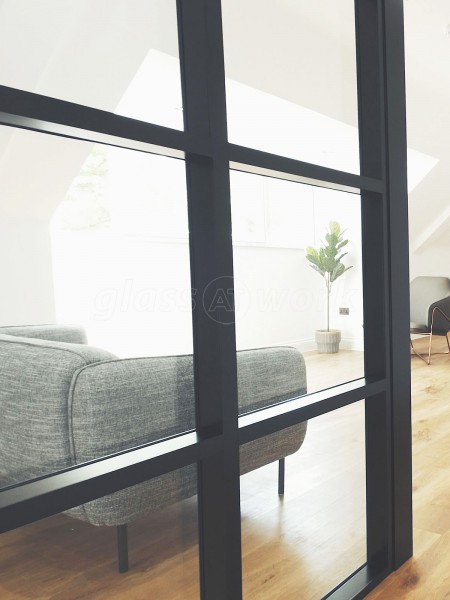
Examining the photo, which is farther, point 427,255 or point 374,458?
point 427,255

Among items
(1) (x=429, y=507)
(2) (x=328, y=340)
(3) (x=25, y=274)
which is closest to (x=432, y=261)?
(1) (x=429, y=507)

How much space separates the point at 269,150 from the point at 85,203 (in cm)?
52

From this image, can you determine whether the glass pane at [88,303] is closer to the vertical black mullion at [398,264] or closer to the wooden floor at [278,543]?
the wooden floor at [278,543]

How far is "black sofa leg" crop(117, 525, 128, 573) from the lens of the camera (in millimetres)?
1017

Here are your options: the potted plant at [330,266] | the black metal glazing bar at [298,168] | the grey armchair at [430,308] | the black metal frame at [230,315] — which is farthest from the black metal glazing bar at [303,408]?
the grey armchair at [430,308]

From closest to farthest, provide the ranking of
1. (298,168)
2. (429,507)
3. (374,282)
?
1. (298,168)
2. (374,282)
3. (429,507)

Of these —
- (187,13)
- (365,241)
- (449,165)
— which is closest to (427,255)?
(449,165)

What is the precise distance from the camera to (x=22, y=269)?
2.57 ft

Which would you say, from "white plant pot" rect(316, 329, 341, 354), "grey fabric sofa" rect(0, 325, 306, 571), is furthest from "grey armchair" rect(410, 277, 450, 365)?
"grey fabric sofa" rect(0, 325, 306, 571)

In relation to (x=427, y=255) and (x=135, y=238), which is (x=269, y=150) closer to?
(x=135, y=238)

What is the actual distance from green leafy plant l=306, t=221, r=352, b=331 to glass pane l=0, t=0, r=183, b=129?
0.51 m

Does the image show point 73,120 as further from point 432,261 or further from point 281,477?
point 432,261

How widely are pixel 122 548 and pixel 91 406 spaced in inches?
10.6

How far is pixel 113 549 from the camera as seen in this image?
1029 mm
